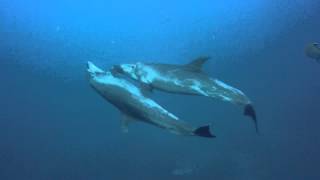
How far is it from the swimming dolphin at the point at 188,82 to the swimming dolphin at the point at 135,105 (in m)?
0.44

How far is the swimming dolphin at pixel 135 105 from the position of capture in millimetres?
5085

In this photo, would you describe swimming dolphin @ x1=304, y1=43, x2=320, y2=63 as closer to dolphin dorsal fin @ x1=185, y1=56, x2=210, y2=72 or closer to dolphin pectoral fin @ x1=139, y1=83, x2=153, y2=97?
dolphin dorsal fin @ x1=185, y1=56, x2=210, y2=72

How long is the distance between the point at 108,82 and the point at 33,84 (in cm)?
3491

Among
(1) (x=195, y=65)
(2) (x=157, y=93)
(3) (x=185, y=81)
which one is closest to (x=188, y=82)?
(3) (x=185, y=81)

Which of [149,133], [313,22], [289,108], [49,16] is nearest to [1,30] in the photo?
[49,16]

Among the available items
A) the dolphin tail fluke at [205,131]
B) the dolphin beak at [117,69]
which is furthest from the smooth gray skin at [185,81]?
the dolphin tail fluke at [205,131]

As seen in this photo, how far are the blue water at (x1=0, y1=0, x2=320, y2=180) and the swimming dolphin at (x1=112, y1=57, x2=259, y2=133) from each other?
1802 centimetres

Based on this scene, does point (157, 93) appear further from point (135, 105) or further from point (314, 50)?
point (135, 105)

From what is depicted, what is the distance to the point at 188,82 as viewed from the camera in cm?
568

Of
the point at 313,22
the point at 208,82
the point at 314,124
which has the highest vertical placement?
the point at 208,82

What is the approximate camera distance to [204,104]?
33.2m

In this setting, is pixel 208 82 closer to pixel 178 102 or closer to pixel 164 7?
pixel 178 102

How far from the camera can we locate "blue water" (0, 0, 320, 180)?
2542 cm

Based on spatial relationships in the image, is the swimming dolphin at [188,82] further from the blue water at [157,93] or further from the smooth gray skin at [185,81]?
the blue water at [157,93]
